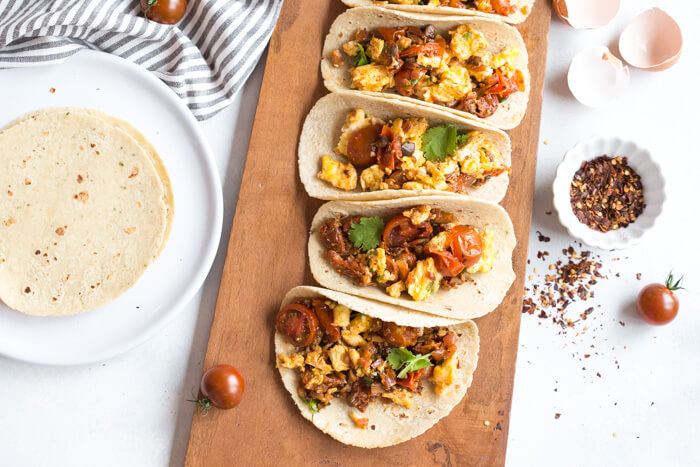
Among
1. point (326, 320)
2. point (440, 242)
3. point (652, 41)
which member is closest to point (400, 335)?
point (326, 320)

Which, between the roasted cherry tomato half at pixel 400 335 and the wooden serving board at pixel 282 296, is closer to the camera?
the roasted cherry tomato half at pixel 400 335

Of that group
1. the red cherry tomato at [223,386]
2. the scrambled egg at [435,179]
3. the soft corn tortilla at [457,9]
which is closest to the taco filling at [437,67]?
the soft corn tortilla at [457,9]

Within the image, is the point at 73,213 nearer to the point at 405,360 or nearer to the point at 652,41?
the point at 405,360

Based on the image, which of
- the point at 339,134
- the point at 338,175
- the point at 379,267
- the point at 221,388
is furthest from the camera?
the point at 339,134

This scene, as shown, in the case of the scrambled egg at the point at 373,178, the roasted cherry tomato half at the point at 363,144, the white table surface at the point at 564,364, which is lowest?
the white table surface at the point at 564,364

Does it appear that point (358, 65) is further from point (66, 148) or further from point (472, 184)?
point (66, 148)

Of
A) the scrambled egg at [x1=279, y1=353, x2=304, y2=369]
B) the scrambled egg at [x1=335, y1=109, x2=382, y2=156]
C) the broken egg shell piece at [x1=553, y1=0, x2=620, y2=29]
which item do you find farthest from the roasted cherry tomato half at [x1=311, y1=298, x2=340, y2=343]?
the broken egg shell piece at [x1=553, y1=0, x2=620, y2=29]

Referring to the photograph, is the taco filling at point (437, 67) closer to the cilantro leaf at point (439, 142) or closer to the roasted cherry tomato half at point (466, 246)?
the cilantro leaf at point (439, 142)

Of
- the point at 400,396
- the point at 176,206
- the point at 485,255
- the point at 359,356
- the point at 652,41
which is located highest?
the point at 652,41
